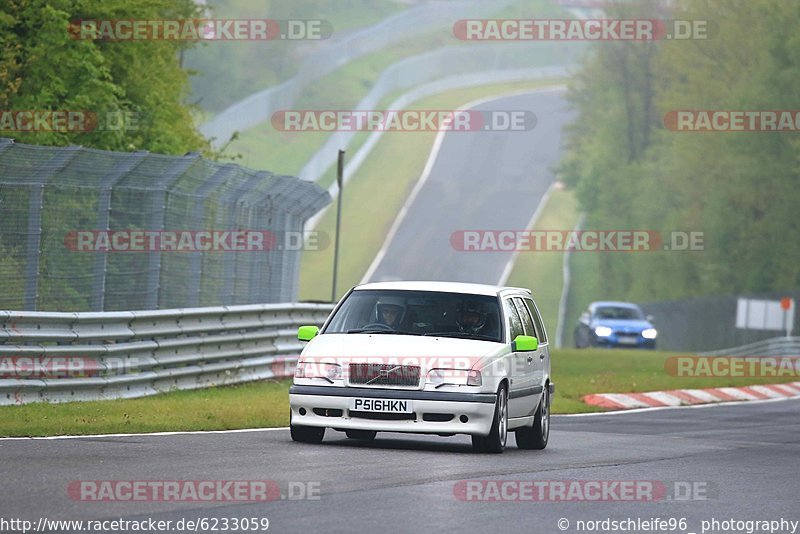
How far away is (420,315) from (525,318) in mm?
1637

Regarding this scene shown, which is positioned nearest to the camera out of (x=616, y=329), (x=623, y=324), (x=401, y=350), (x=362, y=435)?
(x=401, y=350)

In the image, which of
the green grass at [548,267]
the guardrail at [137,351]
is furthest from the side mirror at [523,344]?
the green grass at [548,267]

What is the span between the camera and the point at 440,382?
14.4 metres

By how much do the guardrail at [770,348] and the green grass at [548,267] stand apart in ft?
37.3

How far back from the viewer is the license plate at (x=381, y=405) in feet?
46.9

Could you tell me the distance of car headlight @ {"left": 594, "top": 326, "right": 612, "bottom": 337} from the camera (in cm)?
4253

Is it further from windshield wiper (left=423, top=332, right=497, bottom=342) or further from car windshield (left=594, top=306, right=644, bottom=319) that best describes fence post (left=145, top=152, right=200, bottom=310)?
car windshield (left=594, top=306, right=644, bottom=319)

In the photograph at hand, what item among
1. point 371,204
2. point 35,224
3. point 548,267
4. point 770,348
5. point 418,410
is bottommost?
point 770,348

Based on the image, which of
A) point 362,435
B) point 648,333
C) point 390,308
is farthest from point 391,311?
point 648,333

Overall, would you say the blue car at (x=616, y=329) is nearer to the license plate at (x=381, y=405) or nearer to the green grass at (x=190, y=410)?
the green grass at (x=190, y=410)

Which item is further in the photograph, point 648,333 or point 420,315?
point 648,333

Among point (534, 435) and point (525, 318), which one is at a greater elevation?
point (525, 318)

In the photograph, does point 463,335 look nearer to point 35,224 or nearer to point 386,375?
point 386,375

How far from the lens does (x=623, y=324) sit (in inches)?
1690
